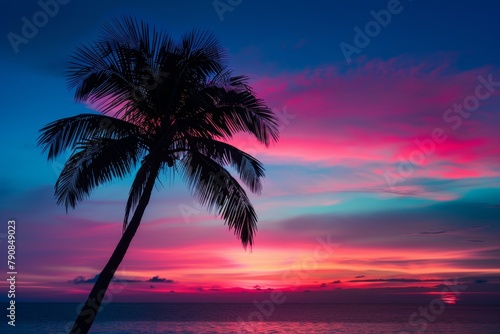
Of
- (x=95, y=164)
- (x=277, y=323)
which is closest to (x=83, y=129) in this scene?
(x=95, y=164)

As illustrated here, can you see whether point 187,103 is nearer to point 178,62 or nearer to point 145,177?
point 178,62

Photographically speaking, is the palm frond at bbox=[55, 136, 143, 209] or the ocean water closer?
the palm frond at bbox=[55, 136, 143, 209]

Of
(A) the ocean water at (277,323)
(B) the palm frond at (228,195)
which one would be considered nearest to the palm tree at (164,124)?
(B) the palm frond at (228,195)

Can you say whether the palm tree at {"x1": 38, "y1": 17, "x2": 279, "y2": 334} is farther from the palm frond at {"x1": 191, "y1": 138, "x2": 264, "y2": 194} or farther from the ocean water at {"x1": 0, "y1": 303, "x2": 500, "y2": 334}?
the ocean water at {"x1": 0, "y1": 303, "x2": 500, "y2": 334}

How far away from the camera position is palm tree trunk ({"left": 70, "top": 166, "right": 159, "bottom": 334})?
8977mm

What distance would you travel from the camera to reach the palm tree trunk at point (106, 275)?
8.98 metres

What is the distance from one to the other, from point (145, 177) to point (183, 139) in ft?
4.24

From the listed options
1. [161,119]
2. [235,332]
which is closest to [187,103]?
[161,119]

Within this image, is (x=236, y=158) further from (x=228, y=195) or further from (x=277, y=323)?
(x=277, y=323)

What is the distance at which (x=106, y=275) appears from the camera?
366 inches

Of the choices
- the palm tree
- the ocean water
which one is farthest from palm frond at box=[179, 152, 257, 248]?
the ocean water

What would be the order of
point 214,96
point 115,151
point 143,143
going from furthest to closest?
point 214,96, point 143,143, point 115,151

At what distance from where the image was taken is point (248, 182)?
37.4 ft

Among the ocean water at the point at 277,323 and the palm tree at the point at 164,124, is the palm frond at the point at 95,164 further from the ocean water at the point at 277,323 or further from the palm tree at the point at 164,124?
the ocean water at the point at 277,323
